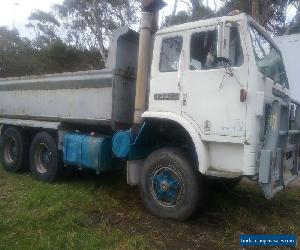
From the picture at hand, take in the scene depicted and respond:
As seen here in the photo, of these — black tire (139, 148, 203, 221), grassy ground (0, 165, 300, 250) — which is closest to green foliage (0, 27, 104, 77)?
grassy ground (0, 165, 300, 250)

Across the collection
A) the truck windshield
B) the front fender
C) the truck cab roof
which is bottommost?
the front fender

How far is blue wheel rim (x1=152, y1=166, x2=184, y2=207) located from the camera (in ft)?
18.8

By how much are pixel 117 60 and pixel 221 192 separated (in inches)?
114

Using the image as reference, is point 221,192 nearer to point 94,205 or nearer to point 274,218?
point 274,218

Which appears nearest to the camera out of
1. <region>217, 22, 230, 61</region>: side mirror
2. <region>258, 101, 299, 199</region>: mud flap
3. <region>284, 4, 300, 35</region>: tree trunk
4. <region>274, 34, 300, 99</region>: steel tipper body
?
<region>217, 22, 230, 61</region>: side mirror

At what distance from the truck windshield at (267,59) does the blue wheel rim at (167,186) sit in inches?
72.9

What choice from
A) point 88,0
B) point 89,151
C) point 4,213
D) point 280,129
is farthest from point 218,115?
point 88,0

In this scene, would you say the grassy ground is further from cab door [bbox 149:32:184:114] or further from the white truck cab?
cab door [bbox 149:32:184:114]

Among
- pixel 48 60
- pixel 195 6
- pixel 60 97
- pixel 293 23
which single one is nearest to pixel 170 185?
pixel 60 97

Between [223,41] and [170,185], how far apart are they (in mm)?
2111

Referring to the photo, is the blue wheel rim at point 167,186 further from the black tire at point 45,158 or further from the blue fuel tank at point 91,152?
the black tire at point 45,158

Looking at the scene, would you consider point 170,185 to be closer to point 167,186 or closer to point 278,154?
point 167,186

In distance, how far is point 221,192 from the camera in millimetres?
7266

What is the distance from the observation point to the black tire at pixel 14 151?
867 centimetres
